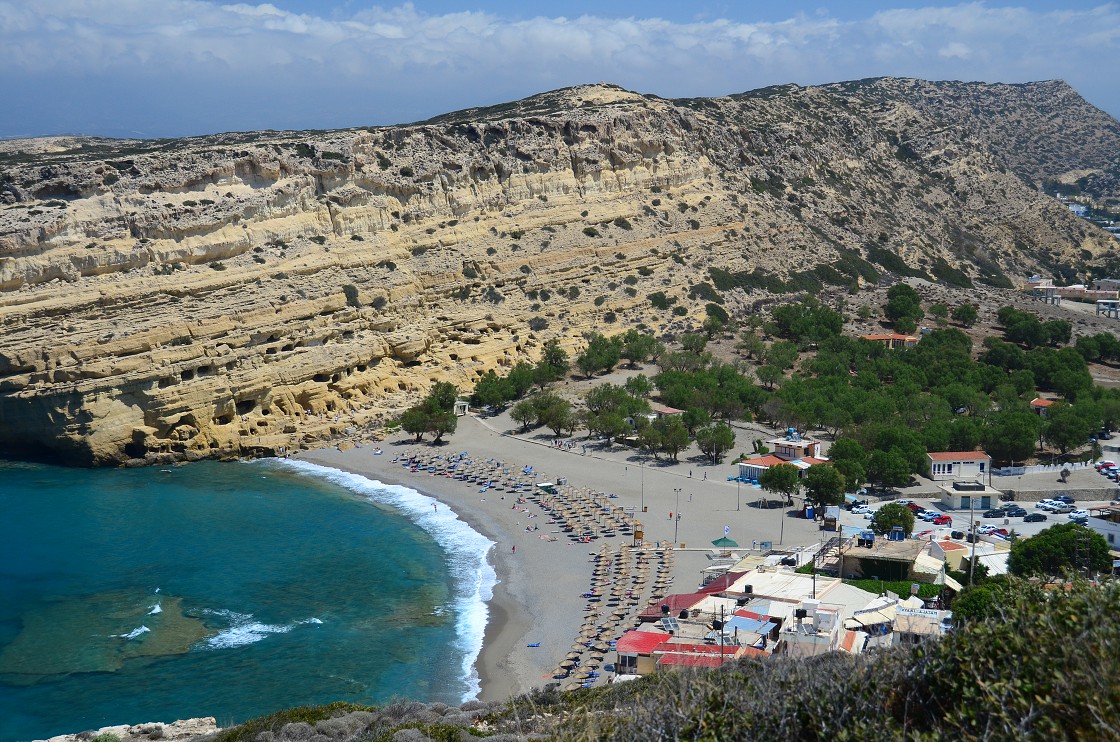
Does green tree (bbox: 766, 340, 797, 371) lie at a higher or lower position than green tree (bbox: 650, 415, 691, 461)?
higher

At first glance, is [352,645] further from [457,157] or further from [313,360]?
[457,157]

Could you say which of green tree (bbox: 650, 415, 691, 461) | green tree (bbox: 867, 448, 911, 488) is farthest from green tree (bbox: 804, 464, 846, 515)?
green tree (bbox: 650, 415, 691, 461)

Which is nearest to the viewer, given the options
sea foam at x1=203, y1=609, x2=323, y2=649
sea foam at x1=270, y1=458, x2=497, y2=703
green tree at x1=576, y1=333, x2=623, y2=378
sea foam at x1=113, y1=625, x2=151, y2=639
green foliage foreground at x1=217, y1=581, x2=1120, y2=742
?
green foliage foreground at x1=217, y1=581, x2=1120, y2=742

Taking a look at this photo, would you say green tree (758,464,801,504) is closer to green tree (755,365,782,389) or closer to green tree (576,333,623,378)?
Result: green tree (755,365,782,389)

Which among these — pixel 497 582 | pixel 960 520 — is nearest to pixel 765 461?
pixel 960 520

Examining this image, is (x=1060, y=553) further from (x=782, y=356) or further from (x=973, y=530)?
(x=782, y=356)

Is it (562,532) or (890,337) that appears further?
(890,337)

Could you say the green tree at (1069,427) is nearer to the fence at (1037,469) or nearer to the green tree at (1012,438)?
the green tree at (1012,438)
